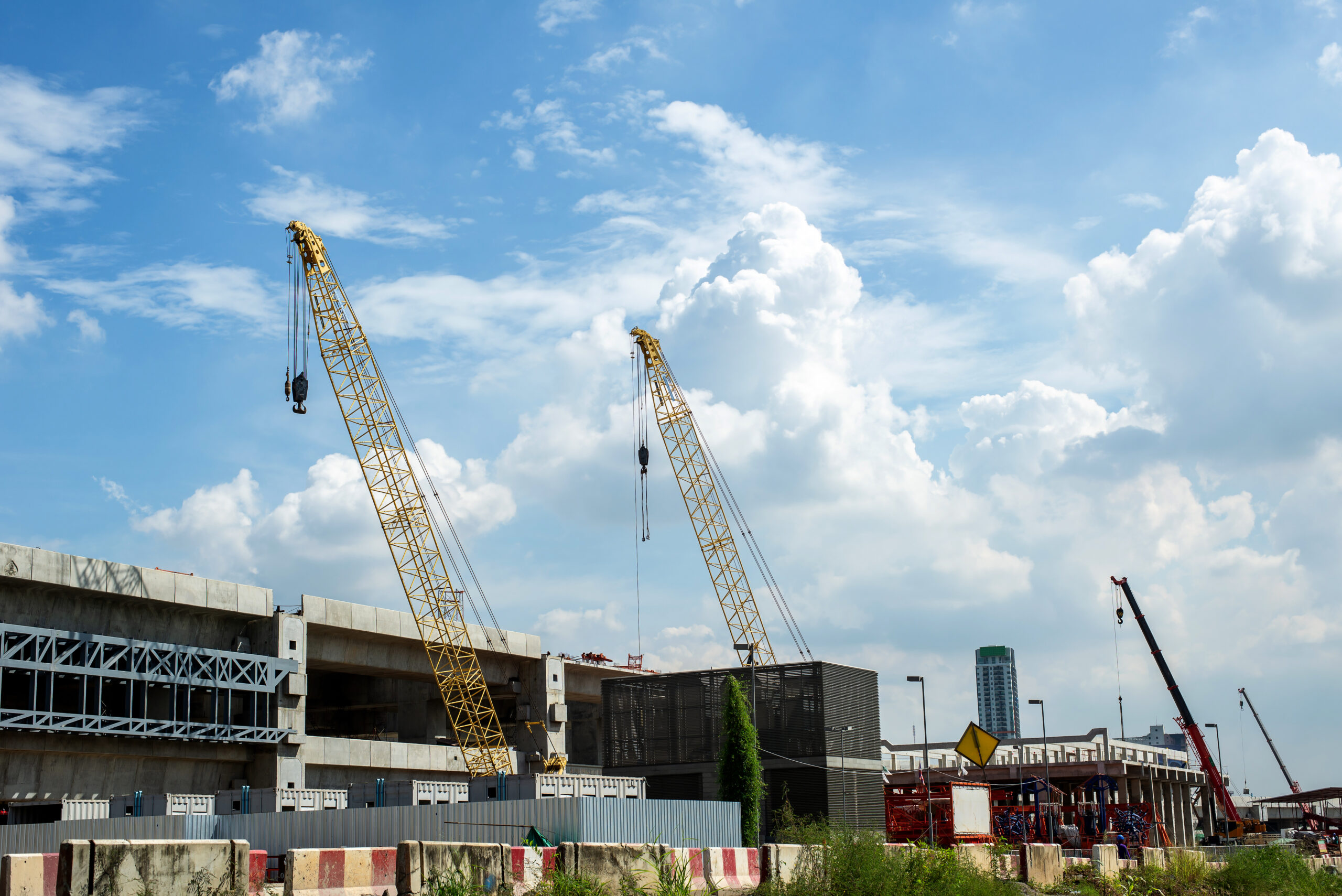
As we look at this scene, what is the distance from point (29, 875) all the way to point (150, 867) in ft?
5.63

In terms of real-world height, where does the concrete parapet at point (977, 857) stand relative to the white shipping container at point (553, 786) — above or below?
below

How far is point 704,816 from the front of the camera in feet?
108

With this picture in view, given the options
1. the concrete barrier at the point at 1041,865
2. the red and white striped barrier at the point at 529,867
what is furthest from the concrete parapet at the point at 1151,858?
the red and white striped barrier at the point at 529,867

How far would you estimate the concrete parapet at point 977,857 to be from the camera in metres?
26.2

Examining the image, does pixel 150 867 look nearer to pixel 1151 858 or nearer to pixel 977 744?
pixel 977 744

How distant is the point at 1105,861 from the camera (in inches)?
1272

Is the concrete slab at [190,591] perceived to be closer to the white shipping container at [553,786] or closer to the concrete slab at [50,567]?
the concrete slab at [50,567]

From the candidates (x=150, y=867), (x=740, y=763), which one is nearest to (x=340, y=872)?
(x=150, y=867)

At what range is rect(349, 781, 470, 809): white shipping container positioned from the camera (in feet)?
131

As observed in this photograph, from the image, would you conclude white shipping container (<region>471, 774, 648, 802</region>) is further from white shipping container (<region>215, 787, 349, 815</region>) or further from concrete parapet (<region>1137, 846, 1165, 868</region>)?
concrete parapet (<region>1137, 846, 1165, 868</region>)

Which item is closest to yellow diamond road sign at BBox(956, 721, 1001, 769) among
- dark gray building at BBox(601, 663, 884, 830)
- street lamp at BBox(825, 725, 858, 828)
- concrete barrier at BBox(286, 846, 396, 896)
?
concrete barrier at BBox(286, 846, 396, 896)

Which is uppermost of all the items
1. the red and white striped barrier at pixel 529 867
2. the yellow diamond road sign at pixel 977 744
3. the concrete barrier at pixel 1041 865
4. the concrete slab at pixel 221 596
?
the concrete slab at pixel 221 596

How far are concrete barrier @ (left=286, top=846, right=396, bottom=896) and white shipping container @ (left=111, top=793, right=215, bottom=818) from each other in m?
26.1

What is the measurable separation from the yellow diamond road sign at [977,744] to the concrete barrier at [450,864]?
1087 centimetres
